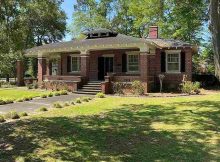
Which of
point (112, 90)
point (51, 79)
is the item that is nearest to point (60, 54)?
point (51, 79)

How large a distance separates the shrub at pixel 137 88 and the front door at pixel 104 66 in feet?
20.8

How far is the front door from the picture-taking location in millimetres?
30072

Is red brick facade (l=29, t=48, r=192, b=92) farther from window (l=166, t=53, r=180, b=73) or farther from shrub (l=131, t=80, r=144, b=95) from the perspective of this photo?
shrub (l=131, t=80, r=144, b=95)

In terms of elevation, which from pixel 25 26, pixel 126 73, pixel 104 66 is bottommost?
pixel 126 73

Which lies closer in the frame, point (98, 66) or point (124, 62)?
point (124, 62)

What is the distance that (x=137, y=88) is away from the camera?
23.8m

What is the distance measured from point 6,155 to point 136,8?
121 ft

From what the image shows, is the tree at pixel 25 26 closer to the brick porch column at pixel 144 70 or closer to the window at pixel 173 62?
the brick porch column at pixel 144 70

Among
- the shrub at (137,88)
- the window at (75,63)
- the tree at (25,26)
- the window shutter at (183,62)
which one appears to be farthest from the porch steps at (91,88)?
the window shutter at (183,62)

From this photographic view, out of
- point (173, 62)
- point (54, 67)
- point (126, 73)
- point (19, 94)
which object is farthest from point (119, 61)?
point (54, 67)

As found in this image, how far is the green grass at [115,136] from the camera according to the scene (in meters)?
8.34

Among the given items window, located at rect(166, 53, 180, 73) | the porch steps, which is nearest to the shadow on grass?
the porch steps

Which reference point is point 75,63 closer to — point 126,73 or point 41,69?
point 41,69

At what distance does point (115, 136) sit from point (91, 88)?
16.4 metres
